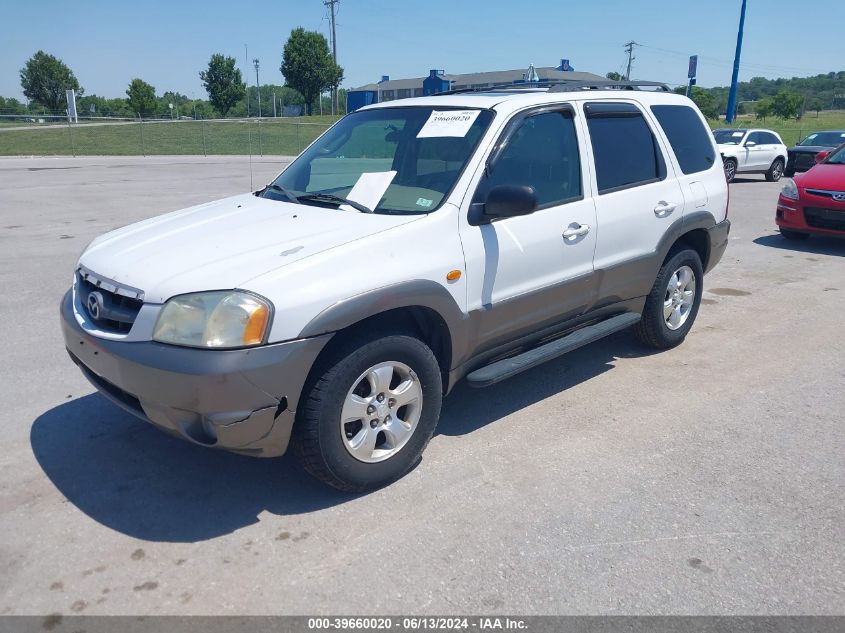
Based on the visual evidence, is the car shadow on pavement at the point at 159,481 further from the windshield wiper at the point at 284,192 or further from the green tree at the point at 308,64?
the green tree at the point at 308,64

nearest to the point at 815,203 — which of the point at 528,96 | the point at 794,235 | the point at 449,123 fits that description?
the point at 794,235

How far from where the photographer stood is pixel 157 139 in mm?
37812

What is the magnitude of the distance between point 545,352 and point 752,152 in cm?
1892

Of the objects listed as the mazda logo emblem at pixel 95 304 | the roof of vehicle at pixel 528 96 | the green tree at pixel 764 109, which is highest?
the green tree at pixel 764 109

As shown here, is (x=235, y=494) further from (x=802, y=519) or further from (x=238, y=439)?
(x=802, y=519)

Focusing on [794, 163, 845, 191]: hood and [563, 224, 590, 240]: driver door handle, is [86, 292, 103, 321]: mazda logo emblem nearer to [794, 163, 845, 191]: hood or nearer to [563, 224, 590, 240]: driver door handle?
[563, 224, 590, 240]: driver door handle

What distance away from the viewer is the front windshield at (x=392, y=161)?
4.00 meters

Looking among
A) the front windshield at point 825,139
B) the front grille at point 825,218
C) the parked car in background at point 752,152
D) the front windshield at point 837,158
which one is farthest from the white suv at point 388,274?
the front windshield at point 825,139

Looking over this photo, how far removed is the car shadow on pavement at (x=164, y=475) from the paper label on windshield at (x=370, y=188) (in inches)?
55.9

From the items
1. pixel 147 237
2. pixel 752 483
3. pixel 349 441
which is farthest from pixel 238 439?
pixel 752 483

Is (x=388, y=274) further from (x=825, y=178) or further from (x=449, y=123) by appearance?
(x=825, y=178)

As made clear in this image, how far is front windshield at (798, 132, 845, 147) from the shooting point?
70.7ft

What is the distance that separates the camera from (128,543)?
10.5 feet

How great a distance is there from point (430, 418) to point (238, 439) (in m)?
1.05
